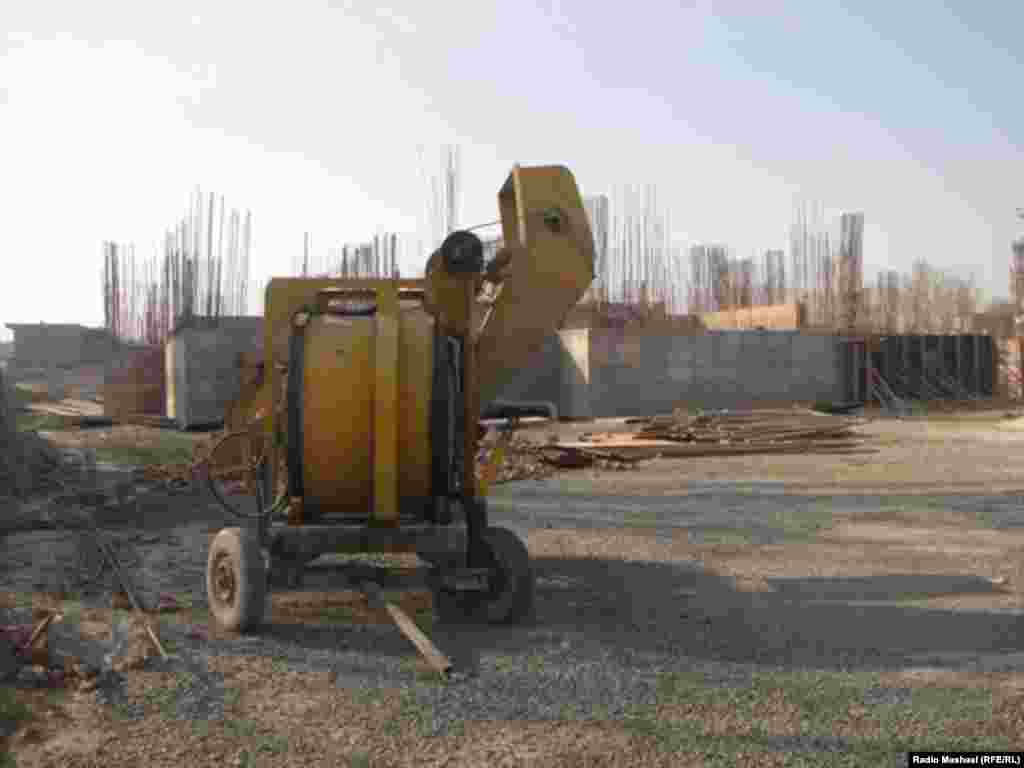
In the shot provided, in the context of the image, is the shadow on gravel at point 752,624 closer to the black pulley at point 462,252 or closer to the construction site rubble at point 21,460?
the black pulley at point 462,252

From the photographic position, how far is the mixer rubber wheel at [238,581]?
536 cm

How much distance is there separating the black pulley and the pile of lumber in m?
9.63

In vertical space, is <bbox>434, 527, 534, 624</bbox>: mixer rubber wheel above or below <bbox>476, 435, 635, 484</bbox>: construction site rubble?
above

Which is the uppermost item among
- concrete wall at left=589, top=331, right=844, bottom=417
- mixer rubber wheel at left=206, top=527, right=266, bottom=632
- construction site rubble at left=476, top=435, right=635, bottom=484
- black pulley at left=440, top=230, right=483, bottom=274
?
black pulley at left=440, top=230, right=483, bottom=274

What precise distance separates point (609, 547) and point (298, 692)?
4.20 meters

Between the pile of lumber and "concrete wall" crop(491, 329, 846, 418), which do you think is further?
"concrete wall" crop(491, 329, 846, 418)

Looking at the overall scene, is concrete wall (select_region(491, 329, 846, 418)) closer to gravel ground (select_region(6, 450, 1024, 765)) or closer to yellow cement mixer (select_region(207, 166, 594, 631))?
gravel ground (select_region(6, 450, 1024, 765))

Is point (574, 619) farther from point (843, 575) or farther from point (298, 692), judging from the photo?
point (843, 575)

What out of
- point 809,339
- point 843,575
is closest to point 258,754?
point 843,575

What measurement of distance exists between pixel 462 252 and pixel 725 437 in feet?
40.5

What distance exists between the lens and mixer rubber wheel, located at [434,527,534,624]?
559 cm

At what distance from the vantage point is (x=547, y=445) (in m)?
15.5

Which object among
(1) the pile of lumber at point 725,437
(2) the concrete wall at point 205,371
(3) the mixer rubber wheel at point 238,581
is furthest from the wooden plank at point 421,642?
(2) the concrete wall at point 205,371


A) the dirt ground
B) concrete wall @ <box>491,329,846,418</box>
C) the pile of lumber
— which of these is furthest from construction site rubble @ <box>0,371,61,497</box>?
concrete wall @ <box>491,329,846,418</box>
